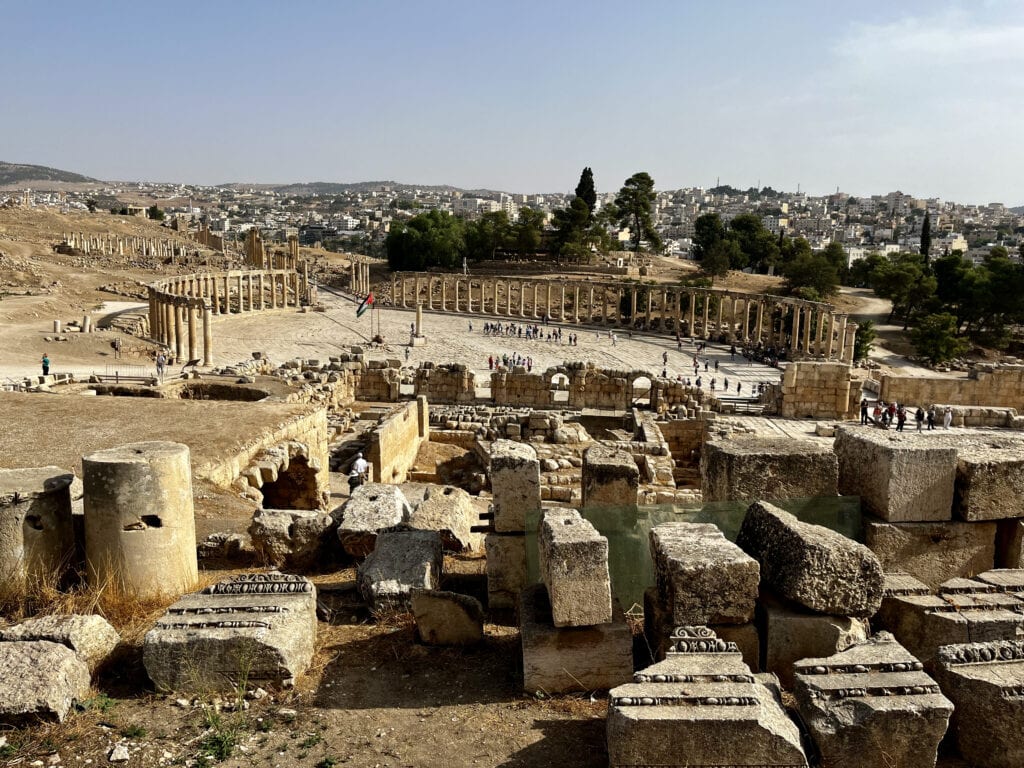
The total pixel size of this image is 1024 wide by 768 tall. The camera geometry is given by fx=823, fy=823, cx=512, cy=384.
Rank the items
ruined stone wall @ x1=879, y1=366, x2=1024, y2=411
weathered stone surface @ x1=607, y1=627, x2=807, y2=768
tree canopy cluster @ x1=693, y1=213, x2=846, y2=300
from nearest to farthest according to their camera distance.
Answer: weathered stone surface @ x1=607, y1=627, x2=807, y2=768, ruined stone wall @ x1=879, y1=366, x2=1024, y2=411, tree canopy cluster @ x1=693, y1=213, x2=846, y2=300

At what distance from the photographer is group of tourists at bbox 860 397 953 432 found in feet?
111

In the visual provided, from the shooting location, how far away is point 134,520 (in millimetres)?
7785

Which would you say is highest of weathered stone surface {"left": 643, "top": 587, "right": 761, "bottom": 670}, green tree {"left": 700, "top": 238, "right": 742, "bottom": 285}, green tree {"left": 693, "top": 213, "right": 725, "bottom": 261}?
green tree {"left": 693, "top": 213, "right": 725, "bottom": 261}

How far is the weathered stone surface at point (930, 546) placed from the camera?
25.5ft

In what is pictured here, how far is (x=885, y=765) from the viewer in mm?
5137

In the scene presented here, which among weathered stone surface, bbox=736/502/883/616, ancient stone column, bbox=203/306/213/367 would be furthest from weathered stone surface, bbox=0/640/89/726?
Result: ancient stone column, bbox=203/306/213/367

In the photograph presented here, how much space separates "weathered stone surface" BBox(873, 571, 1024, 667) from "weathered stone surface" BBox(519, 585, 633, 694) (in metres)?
2.25

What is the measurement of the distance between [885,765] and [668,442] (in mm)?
22903

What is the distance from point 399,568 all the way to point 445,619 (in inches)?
45.8

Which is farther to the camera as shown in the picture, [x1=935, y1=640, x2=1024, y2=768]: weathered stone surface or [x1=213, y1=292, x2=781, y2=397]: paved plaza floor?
[x1=213, y1=292, x2=781, y2=397]: paved plaza floor

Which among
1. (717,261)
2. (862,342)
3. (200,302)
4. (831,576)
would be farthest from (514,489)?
(717,261)

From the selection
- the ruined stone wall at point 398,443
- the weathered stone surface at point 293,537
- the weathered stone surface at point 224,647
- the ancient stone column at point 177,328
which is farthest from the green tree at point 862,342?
the weathered stone surface at point 224,647

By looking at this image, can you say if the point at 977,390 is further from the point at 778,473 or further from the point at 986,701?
the point at 986,701

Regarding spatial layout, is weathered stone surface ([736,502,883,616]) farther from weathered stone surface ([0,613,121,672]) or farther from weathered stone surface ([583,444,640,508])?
weathered stone surface ([0,613,121,672])
